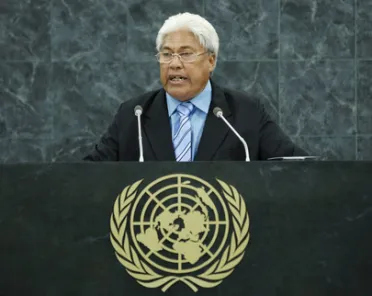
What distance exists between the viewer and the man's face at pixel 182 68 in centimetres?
368

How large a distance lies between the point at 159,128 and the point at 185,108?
16 cm

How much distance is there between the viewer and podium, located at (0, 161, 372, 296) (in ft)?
9.16

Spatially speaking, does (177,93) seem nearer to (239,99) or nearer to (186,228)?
(239,99)

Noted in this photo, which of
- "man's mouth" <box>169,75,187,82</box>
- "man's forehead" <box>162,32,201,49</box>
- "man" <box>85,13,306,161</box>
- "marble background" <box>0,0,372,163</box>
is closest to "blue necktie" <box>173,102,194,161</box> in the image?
"man" <box>85,13,306,161</box>

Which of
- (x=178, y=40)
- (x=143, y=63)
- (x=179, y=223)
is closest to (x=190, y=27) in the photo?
(x=178, y=40)

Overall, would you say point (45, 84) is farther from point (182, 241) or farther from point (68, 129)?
point (182, 241)

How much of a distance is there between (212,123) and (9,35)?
3.42 metres

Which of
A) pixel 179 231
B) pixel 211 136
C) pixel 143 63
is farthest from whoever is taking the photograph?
pixel 143 63

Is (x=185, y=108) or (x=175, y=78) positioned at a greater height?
(x=175, y=78)

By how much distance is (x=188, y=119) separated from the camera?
147 inches

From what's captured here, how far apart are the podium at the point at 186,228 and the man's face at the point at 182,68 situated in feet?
3.06

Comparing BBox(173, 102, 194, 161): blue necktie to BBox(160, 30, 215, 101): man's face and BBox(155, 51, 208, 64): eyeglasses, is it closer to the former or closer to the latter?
BBox(160, 30, 215, 101): man's face

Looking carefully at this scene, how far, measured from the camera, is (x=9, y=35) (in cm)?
673

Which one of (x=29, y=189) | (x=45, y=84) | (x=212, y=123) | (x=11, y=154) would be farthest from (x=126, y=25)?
(x=29, y=189)
